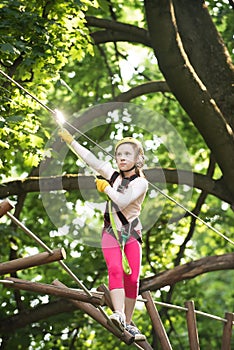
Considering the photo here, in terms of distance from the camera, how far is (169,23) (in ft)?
23.8

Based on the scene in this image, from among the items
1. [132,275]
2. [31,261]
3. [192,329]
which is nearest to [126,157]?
[132,275]

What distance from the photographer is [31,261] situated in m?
4.80

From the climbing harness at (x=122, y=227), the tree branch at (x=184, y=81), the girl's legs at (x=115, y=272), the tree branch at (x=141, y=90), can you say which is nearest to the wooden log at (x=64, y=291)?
→ the girl's legs at (x=115, y=272)

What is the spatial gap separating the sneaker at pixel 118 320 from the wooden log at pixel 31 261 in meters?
0.44

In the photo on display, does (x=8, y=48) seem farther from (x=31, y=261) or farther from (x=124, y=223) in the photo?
(x=31, y=261)

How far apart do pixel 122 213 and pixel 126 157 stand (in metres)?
0.30

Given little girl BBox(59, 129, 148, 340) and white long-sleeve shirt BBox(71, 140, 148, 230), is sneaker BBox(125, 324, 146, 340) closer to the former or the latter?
little girl BBox(59, 129, 148, 340)

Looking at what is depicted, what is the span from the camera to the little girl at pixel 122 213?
16.4ft

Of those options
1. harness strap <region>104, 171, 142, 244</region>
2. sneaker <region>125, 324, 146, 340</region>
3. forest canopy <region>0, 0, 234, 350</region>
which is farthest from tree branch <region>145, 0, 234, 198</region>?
sneaker <region>125, 324, 146, 340</region>

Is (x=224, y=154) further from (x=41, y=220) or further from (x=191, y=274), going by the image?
(x=41, y=220)

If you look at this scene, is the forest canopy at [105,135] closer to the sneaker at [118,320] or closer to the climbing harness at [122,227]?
the climbing harness at [122,227]

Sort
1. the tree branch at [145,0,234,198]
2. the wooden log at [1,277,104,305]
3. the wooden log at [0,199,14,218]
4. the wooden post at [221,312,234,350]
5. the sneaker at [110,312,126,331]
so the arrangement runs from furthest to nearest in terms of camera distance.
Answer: the wooden post at [221,312,234,350]
the tree branch at [145,0,234,198]
the wooden log at [1,277,104,305]
the sneaker at [110,312,126,331]
the wooden log at [0,199,14,218]

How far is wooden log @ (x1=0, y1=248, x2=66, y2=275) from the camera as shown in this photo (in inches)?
187

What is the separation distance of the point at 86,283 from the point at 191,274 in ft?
6.46
